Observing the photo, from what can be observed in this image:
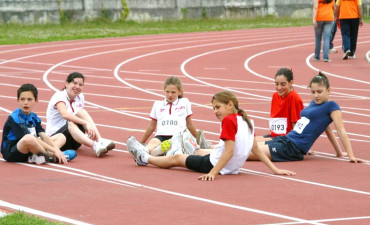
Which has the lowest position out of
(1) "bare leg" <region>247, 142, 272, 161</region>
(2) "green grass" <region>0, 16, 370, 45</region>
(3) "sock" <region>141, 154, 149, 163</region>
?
(2) "green grass" <region>0, 16, 370, 45</region>

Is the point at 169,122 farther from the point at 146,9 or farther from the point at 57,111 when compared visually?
the point at 146,9

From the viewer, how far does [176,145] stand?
9.72 meters

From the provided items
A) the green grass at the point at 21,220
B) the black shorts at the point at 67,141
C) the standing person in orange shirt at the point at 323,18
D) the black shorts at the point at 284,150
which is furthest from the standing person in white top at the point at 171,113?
the standing person in orange shirt at the point at 323,18

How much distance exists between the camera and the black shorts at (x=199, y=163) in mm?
8961

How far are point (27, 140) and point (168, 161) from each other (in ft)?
4.87

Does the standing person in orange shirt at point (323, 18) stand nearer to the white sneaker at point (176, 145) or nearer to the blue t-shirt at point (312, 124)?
the blue t-shirt at point (312, 124)

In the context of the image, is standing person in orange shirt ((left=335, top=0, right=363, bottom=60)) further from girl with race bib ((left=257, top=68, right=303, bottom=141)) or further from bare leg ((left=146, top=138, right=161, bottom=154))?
bare leg ((left=146, top=138, right=161, bottom=154))

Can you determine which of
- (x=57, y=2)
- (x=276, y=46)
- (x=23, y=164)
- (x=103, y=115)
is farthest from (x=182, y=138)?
(x=57, y=2)

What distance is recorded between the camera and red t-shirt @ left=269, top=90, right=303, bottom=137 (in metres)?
10.2

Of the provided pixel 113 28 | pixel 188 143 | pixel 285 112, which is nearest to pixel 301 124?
pixel 285 112

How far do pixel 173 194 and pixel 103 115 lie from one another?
585 centimetres

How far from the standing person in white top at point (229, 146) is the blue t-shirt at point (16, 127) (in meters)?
1.81

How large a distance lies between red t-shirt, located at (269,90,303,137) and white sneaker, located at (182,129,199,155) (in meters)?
1.07

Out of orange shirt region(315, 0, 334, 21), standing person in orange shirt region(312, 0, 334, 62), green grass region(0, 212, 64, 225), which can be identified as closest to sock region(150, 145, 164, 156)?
green grass region(0, 212, 64, 225)
